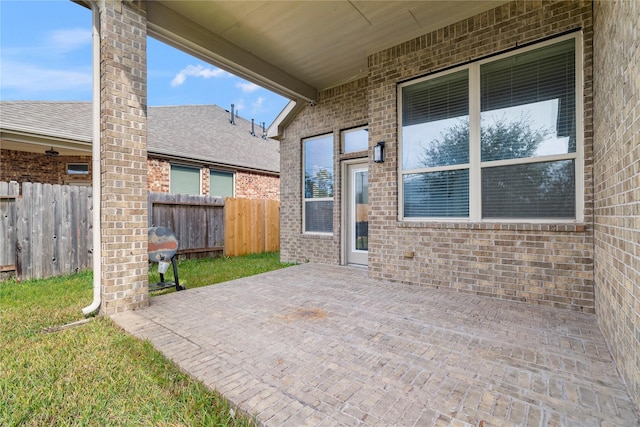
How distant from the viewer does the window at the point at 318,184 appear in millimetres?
6766

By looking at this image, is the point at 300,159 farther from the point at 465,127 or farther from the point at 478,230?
the point at 478,230

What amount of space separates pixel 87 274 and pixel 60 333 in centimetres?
325

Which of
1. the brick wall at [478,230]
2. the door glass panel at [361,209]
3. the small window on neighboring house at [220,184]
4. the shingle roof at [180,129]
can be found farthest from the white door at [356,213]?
the small window on neighboring house at [220,184]

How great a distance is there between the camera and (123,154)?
3434 mm

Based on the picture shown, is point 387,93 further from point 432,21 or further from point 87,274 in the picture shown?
point 87,274

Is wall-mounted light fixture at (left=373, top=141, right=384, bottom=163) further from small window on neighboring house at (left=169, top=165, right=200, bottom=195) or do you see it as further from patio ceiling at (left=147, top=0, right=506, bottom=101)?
small window on neighboring house at (left=169, top=165, right=200, bottom=195)

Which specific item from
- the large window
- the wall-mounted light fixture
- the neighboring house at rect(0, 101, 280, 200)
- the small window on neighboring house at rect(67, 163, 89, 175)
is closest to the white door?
the wall-mounted light fixture

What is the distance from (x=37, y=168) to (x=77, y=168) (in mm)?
922

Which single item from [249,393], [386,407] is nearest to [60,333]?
[249,393]

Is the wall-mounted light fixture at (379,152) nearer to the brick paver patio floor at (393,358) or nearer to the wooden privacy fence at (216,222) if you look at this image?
the brick paver patio floor at (393,358)

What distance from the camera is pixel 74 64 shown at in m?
10.3

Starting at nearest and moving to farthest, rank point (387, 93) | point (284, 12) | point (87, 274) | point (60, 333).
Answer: point (60, 333) → point (284, 12) → point (387, 93) → point (87, 274)

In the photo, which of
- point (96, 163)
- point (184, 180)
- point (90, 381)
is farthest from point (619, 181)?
point (184, 180)

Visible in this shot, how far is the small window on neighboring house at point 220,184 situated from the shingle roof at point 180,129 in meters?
0.55
